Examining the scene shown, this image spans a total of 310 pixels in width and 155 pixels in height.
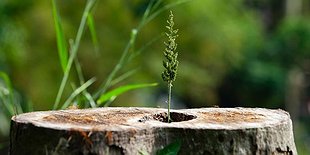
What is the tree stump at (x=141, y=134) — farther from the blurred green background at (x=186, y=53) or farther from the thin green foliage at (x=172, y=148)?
the blurred green background at (x=186, y=53)

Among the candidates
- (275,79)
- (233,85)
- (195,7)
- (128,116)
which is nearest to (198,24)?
(195,7)

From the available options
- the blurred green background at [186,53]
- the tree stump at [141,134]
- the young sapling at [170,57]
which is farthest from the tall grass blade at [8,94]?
the blurred green background at [186,53]

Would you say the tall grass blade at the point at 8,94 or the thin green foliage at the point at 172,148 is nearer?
the thin green foliage at the point at 172,148

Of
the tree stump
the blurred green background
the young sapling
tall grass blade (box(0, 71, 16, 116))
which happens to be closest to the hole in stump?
the tree stump

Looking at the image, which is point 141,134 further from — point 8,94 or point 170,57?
point 8,94

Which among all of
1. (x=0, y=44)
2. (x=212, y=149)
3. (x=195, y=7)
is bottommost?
(x=212, y=149)

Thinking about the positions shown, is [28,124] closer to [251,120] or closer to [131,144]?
[131,144]

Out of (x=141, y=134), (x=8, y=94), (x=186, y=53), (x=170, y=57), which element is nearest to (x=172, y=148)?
(x=141, y=134)

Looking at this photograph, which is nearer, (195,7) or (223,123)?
(223,123)
